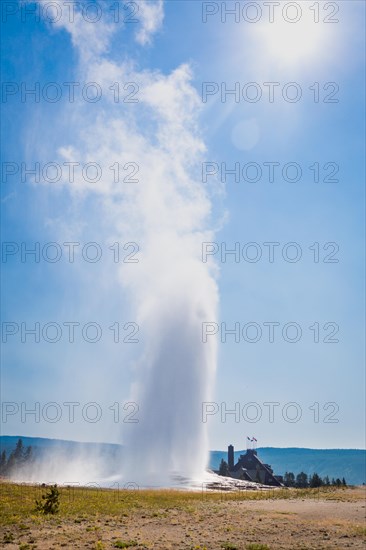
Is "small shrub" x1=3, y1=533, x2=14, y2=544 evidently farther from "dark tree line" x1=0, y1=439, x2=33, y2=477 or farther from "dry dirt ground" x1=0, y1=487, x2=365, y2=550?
"dark tree line" x1=0, y1=439, x2=33, y2=477

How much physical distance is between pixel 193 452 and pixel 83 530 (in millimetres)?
63600

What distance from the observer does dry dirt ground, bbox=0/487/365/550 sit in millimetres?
20359

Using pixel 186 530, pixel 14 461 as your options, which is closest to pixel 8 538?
pixel 186 530

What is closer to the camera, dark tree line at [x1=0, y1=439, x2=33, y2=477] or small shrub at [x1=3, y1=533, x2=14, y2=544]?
small shrub at [x1=3, y1=533, x2=14, y2=544]

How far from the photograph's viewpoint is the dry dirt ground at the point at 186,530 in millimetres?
20359

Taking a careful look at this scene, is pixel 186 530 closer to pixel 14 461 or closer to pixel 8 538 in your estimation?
pixel 8 538

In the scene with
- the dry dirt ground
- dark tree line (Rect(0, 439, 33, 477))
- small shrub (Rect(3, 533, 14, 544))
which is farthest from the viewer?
dark tree line (Rect(0, 439, 33, 477))

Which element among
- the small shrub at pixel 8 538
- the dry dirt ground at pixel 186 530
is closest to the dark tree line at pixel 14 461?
the dry dirt ground at pixel 186 530

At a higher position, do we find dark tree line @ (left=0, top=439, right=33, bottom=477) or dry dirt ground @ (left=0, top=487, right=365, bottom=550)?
dry dirt ground @ (left=0, top=487, right=365, bottom=550)

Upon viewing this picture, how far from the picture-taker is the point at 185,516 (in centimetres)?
3130

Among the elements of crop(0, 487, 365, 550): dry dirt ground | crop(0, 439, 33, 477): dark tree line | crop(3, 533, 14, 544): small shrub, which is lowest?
crop(0, 439, 33, 477): dark tree line

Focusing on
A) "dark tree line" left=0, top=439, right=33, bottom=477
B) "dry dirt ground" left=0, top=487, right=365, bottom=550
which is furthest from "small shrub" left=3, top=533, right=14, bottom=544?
"dark tree line" left=0, top=439, right=33, bottom=477

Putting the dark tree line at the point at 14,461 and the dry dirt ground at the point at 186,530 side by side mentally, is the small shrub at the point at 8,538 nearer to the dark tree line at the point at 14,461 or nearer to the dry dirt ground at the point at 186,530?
the dry dirt ground at the point at 186,530

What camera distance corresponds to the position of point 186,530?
996 inches
